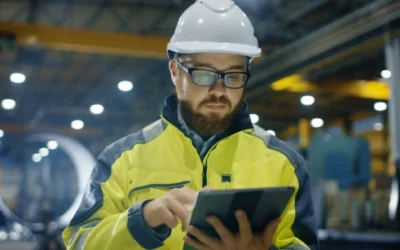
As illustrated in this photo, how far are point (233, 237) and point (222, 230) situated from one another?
3 centimetres

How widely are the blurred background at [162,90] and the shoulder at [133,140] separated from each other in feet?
13.7

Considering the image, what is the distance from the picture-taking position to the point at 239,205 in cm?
100

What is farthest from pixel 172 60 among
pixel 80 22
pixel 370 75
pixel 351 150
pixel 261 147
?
pixel 370 75

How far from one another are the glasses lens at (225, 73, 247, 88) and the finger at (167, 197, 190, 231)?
0.35 meters

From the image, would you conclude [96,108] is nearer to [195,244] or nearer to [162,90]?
[162,90]

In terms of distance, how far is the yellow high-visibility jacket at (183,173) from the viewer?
1.23m

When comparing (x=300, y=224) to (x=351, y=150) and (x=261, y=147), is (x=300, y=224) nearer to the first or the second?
(x=261, y=147)

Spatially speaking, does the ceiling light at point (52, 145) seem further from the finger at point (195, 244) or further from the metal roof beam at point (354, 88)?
the finger at point (195, 244)

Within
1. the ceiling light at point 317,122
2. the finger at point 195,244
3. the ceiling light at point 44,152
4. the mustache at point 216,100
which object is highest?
the ceiling light at point 317,122

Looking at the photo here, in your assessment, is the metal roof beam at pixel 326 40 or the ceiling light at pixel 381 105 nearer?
the metal roof beam at pixel 326 40

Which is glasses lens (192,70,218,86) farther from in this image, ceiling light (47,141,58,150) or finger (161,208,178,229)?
ceiling light (47,141,58,150)

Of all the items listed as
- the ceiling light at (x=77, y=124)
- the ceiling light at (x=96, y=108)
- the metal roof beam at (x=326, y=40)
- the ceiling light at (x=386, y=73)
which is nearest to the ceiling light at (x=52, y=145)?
the ceiling light at (x=96, y=108)

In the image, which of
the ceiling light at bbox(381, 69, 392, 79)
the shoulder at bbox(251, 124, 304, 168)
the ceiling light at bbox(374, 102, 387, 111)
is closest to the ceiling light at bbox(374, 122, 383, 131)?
the ceiling light at bbox(374, 102, 387, 111)

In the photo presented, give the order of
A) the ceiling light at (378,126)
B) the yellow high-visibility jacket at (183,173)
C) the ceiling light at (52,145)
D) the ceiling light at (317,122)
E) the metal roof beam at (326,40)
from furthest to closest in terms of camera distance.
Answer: the ceiling light at (378,126), the ceiling light at (317,122), the ceiling light at (52,145), the metal roof beam at (326,40), the yellow high-visibility jacket at (183,173)
